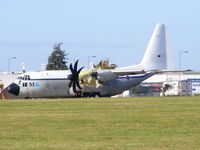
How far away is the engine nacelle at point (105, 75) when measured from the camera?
78.8 meters

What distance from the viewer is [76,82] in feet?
254

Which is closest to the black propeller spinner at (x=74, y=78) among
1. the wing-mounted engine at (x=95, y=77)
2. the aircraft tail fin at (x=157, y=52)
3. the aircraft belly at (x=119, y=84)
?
the wing-mounted engine at (x=95, y=77)

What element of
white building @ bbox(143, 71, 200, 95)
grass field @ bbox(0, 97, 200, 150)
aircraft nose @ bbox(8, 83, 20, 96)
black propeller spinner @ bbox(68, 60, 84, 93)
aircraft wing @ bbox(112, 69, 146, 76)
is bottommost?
grass field @ bbox(0, 97, 200, 150)

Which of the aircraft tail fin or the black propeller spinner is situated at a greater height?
the aircraft tail fin

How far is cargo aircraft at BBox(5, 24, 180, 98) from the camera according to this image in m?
77.0

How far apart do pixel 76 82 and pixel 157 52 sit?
14824 mm

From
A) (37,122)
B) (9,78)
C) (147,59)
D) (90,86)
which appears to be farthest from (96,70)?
(37,122)

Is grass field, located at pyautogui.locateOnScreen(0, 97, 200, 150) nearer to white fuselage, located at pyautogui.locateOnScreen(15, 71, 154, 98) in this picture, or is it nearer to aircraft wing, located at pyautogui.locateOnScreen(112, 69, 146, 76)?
white fuselage, located at pyautogui.locateOnScreen(15, 71, 154, 98)

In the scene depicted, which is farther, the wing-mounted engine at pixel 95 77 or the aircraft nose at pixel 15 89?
the wing-mounted engine at pixel 95 77

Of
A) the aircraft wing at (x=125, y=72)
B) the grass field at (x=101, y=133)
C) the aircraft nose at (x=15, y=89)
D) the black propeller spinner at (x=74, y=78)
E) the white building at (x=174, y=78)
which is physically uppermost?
the white building at (x=174, y=78)

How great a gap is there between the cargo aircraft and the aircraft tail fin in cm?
188

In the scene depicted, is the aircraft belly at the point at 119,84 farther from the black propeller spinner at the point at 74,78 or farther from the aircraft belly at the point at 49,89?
the aircraft belly at the point at 49,89

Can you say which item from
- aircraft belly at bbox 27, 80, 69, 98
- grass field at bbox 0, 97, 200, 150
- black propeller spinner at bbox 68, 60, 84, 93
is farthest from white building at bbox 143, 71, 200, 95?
grass field at bbox 0, 97, 200, 150

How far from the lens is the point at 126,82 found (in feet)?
266
